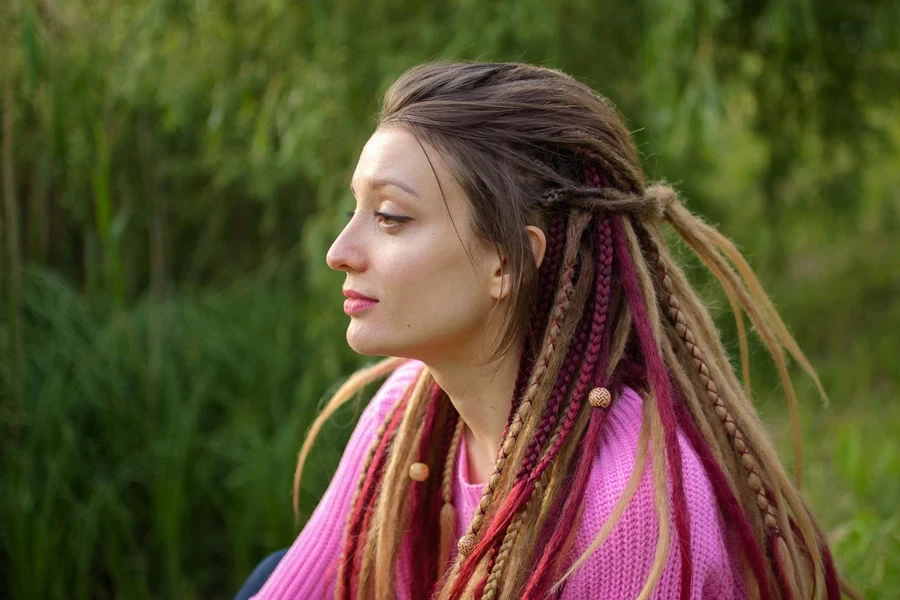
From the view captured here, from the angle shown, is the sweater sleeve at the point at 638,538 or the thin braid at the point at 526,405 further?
the thin braid at the point at 526,405

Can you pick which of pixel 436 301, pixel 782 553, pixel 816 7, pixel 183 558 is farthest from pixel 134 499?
pixel 816 7

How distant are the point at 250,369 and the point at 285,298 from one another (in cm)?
73

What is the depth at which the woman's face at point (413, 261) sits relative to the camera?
1.62 meters

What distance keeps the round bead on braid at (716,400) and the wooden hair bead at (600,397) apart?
8.7 inches

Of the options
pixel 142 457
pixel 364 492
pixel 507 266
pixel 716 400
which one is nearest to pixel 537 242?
pixel 507 266

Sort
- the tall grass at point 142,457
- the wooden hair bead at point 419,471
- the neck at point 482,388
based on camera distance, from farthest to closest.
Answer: the tall grass at point 142,457, the wooden hair bead at point 419,471, the neck at point 482,388

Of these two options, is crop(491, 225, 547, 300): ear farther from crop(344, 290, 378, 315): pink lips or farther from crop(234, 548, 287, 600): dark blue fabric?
crop(234, 548, 287, 600): dark blue fabric

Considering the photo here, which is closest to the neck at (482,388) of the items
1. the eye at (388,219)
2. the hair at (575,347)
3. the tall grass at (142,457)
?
the hair at (575,347)

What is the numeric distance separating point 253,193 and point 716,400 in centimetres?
348

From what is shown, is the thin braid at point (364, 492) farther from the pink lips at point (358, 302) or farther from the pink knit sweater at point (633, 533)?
the pink lips at point (358, 302)

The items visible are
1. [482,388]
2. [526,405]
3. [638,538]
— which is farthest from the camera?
[482,388]

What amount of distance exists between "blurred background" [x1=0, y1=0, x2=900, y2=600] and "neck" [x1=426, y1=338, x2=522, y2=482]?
1030mm

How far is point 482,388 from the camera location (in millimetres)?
1753

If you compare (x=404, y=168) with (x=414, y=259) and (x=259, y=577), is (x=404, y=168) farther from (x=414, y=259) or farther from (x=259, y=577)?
(x=259, y=577)
